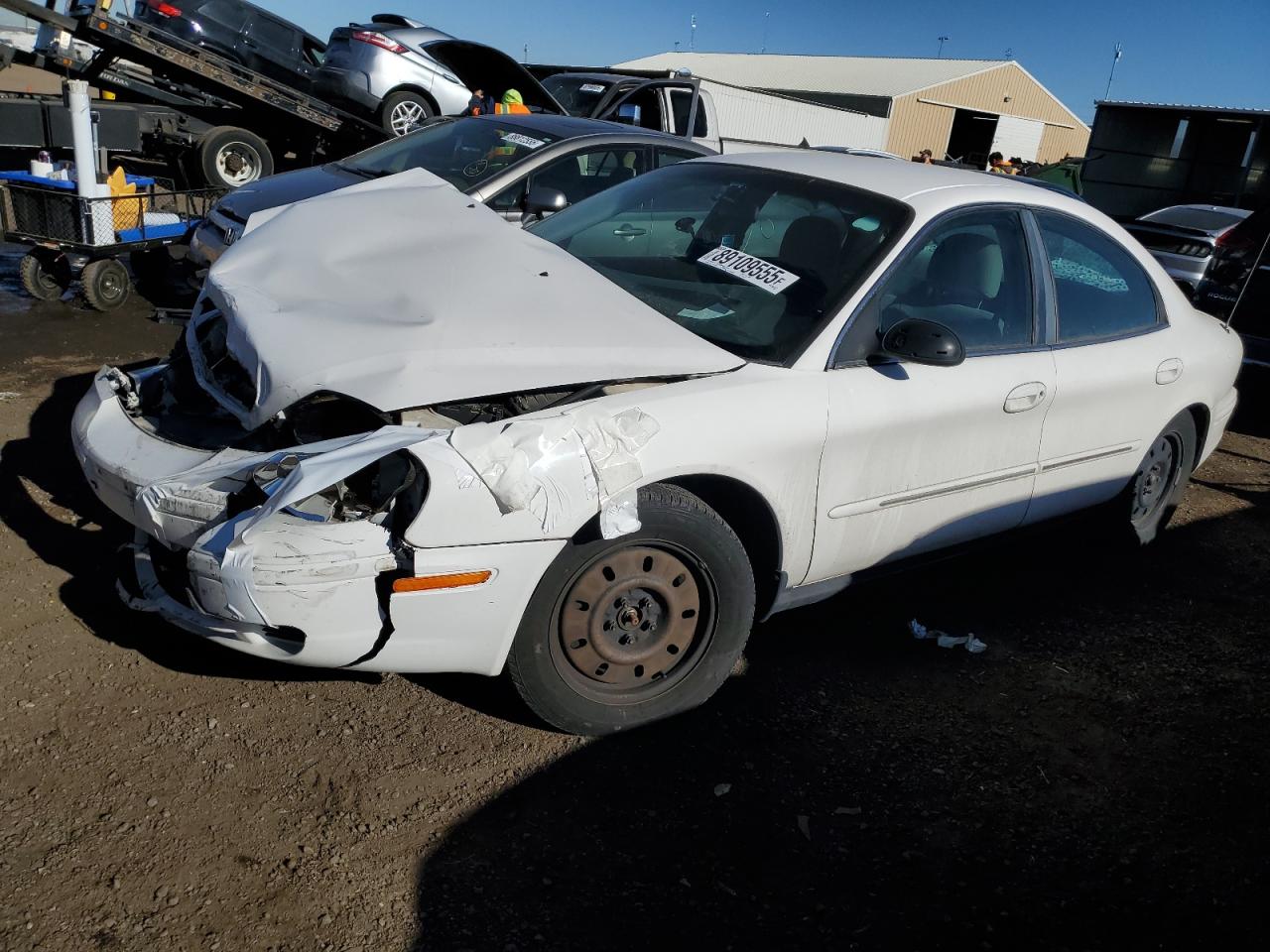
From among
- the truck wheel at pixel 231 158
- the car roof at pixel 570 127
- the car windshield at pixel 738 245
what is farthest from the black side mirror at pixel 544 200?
A: the truck wheel at pixel 231 158

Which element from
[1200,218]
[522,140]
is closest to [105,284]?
[522,140]

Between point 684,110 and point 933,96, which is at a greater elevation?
point 933,96

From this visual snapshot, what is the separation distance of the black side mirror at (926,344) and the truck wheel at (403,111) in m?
9.63

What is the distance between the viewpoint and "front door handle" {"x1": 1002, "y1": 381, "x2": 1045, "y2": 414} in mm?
3652

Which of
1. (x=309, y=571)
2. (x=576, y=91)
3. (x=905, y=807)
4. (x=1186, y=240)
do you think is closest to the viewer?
(x=309, y=571)

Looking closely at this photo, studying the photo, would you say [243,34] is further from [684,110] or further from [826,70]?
[826,70]

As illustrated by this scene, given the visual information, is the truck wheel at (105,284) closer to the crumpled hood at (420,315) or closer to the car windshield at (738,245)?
the crumpled hood at (420,315)

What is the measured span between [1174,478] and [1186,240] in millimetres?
5350

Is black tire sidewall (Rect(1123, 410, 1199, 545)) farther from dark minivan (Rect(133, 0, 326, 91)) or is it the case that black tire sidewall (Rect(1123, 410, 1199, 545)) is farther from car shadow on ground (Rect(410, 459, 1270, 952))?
dark minivan (Rect(133, 0, 326, 91))

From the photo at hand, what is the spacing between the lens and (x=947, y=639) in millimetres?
3980

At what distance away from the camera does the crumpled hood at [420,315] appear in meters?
2.86

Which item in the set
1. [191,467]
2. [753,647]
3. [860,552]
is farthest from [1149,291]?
[191,467]

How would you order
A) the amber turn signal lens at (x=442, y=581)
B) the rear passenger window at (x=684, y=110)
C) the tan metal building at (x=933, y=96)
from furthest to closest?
the tan metal building at (x=933, y=96) → the rear passenger window at (x=684, y=110) → the amber turn signal lens at (x=442, y=581)

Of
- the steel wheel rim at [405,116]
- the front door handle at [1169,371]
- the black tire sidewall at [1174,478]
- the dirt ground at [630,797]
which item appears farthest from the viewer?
the steel wheel rim at [405,116]
